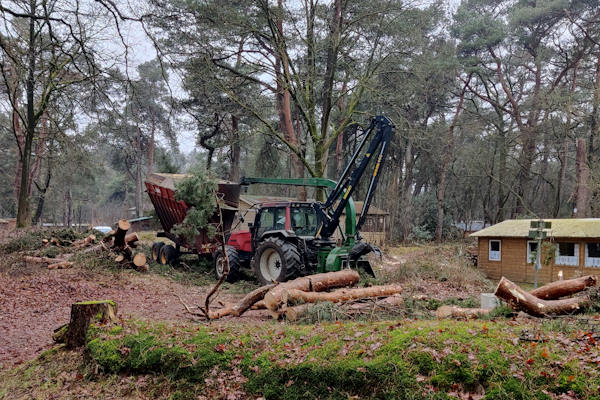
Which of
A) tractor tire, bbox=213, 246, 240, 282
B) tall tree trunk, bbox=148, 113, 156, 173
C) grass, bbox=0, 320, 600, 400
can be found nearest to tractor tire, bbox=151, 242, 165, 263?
tractor tire, bbox=213, 246, 240, 282

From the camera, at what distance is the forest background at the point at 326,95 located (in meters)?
10.4

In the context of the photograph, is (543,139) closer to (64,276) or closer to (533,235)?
(533,235)

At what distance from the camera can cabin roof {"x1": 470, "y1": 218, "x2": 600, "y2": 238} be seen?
682 inches

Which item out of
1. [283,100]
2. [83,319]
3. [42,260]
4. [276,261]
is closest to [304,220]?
[276,261]

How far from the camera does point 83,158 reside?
1734 cm

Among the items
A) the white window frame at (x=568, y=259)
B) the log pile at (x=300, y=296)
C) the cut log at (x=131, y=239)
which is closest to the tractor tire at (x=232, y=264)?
the cut log at (x=131, y=239)

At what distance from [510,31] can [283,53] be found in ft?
56.0

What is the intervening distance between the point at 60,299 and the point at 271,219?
5.14 m

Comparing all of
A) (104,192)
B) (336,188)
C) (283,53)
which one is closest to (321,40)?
(283,53)

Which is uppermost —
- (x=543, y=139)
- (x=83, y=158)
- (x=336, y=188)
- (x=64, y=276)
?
(x=543, y=139)

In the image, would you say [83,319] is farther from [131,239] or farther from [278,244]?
[131,239]

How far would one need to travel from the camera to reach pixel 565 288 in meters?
6.71

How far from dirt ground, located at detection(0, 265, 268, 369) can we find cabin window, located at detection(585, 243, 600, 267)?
596 inches

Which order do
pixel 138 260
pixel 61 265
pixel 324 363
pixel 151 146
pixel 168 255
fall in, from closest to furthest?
pixel 324 363 < pixel 61 265 < pixel 138 260 < pixel 168 255 < pixel 151 146
